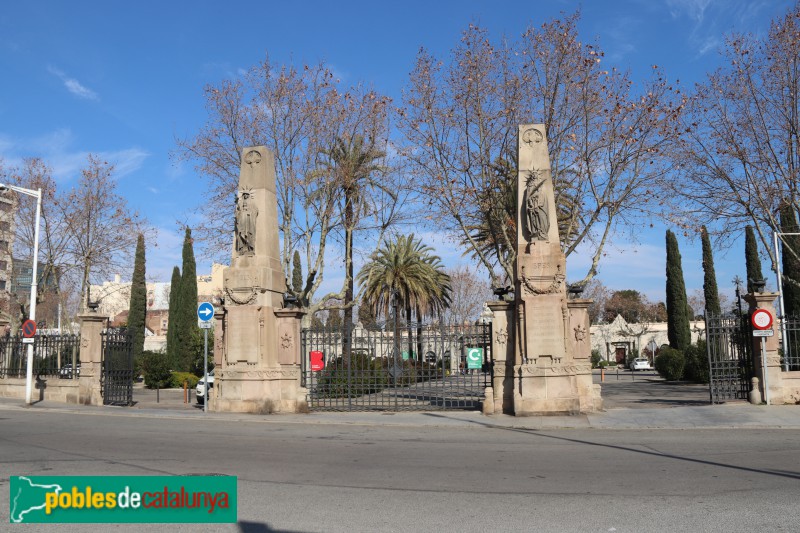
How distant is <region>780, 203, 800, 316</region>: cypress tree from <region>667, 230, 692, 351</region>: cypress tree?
848 cm

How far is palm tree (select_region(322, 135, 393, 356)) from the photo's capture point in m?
28.0

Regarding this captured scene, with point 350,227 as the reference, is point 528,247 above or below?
below

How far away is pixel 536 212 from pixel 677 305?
1365 inches

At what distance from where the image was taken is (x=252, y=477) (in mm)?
9000

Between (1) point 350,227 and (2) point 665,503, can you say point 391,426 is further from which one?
(1) point 350,227

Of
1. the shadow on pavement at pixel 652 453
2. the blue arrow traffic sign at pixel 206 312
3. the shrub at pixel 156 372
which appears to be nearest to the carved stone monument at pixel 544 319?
the shadow on pavement at pixel 652 453

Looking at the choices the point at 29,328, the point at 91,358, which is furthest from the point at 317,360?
the point at 29,328

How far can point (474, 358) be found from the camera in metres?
19.5

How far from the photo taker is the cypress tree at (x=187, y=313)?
Answer: 46531 mm

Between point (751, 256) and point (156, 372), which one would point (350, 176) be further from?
point (751, 256)

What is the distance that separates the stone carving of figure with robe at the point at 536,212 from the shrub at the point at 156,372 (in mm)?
27737

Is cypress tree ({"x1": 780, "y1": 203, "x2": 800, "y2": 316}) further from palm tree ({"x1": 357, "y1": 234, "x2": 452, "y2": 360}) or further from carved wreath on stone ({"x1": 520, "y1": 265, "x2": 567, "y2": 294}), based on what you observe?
palm tree ({"x1": 357, "y1": 234, "x2": 452, "y2": 360})

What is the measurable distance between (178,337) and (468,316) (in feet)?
90.9

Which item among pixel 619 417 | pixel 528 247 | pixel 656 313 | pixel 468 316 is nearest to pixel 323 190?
pixel 528 247
